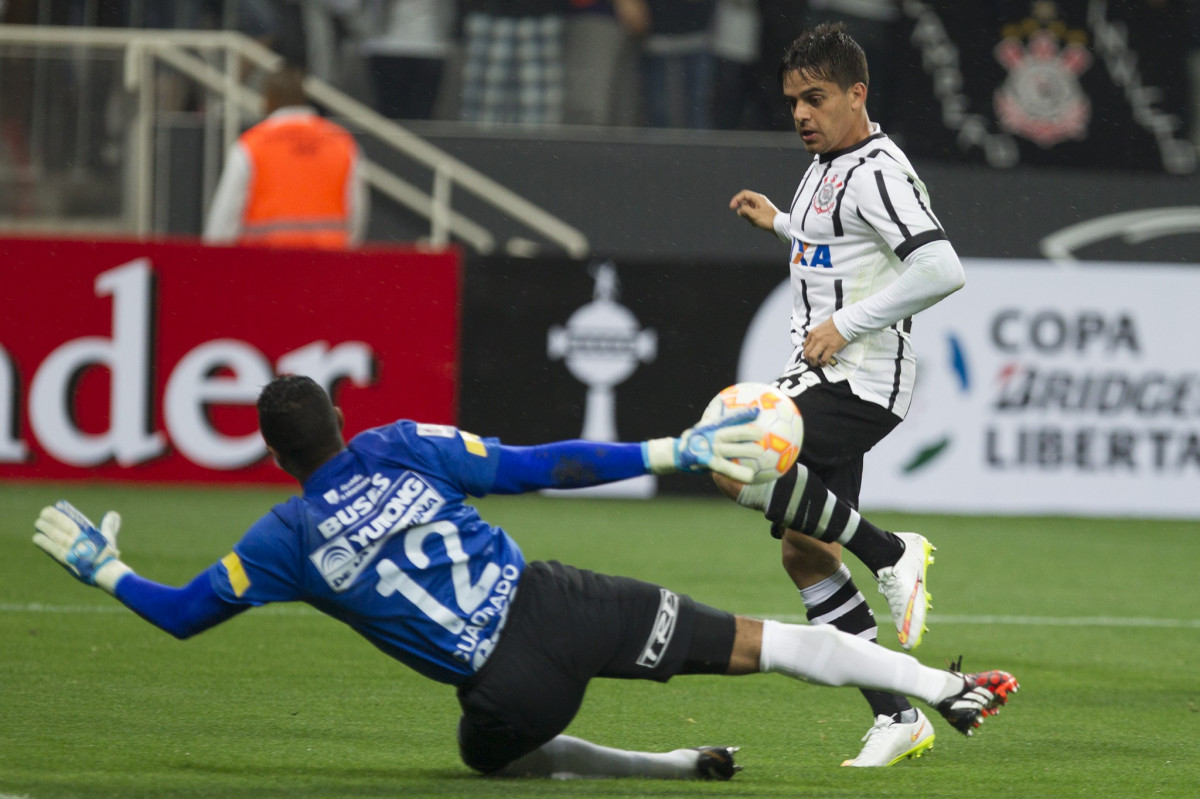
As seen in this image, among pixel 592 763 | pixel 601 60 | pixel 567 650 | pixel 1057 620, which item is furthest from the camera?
pixel 601 60

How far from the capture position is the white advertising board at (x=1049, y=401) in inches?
398

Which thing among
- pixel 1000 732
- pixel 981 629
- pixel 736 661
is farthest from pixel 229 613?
pixel 981 629

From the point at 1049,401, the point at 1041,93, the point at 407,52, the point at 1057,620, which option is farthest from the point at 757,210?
the point at 1041,93

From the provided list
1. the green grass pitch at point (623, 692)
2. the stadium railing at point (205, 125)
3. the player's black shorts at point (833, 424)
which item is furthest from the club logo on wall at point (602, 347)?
the player's black shorts at point (833, 424)

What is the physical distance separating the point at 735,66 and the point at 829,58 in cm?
883

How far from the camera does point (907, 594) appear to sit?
181 inches

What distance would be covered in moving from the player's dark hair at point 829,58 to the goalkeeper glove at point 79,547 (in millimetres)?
2234

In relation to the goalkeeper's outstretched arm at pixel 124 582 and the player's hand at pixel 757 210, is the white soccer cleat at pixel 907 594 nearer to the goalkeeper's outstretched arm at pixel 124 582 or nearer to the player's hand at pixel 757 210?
the player's hand at pixel 757 210

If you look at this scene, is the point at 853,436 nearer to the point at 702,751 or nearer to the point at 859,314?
the point at 859,314

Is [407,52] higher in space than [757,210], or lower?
higher

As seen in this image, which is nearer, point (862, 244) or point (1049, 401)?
point (862, 244)

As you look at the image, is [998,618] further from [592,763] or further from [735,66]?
[735,66]

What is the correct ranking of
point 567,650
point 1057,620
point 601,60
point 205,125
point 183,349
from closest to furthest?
point 567,650
point 1057,620
point 183,349
point 205,125
point 601,60

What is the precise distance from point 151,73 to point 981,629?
7010 millimetres
